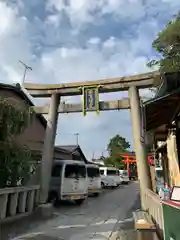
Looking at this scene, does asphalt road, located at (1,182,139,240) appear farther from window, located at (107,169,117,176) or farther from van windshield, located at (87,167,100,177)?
window, located at (107,169,117,176)

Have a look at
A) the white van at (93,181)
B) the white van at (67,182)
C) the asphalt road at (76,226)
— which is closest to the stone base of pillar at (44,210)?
the asphalt road at (76,226)

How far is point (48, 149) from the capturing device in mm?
13125

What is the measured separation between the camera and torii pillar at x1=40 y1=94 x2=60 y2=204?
483 inches

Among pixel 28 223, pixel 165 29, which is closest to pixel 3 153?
pixel 28 223

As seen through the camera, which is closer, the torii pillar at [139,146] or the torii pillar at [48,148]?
the torii pillar at [139,146]

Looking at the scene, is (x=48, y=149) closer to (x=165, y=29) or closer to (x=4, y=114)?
(x=4, y=114)

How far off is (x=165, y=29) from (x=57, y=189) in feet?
27.3

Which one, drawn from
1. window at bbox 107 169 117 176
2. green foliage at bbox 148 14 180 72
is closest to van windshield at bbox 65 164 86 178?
green foliage at bbox 148 14 180 72

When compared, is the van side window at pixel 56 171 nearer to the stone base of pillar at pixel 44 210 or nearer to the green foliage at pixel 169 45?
the stone base of pillar at pixel 44 210

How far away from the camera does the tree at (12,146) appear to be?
8961 mm

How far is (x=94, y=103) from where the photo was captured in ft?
42.5

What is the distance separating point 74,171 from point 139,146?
3.87 metres

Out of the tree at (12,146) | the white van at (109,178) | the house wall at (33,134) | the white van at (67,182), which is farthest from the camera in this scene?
the white van at (109,178)

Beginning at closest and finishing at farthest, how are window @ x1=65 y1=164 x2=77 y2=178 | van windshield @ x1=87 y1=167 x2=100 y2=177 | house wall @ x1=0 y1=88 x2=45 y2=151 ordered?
1. window @ x1=65 y1=164 x2=77 y2=178
2. house wall @ x1=0 y1=88 x2=45 y2=151
3. van windshield @ x1=87 y1=167 x2=100 y2=177
